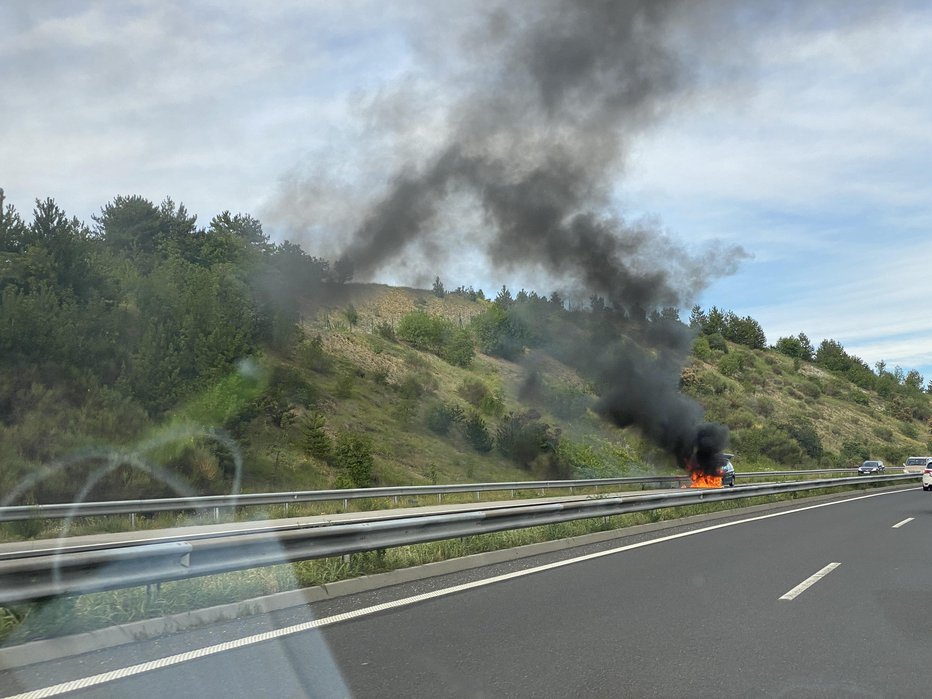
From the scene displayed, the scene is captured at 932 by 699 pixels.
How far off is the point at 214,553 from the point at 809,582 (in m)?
6.58

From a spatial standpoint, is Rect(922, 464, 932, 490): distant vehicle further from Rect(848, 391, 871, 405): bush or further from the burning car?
Rect(848, 391, 871, 405): bush

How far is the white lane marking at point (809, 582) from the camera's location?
28.4ft

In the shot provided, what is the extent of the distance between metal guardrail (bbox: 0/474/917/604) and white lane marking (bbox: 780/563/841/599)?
401 centimetres

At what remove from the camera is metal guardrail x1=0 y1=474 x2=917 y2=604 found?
5.76 metres

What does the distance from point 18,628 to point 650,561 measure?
26.1ft

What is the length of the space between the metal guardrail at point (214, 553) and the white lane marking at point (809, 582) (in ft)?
13.2

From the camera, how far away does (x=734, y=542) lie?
13.7 meters

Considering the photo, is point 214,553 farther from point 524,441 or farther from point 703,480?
point 524,441

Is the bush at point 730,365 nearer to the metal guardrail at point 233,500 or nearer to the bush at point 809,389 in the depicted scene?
the bush at point 809,389

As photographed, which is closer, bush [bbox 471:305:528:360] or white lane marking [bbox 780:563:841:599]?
white lane marking [bbox 780:563:841:599]

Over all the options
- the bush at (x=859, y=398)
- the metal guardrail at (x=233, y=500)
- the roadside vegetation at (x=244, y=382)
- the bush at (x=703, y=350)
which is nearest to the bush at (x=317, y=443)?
the roadside vegetation at (x=244, y=382)

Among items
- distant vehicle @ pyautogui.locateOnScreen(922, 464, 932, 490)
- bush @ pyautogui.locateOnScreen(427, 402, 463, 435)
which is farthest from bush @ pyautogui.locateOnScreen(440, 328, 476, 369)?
distant vehicle @ pyautogui.locateOnScreen(922, 464, 932, 490)

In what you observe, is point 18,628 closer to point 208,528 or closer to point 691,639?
point 691,639

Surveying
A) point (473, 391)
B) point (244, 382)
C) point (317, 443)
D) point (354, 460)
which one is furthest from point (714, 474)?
point (473, 391)
